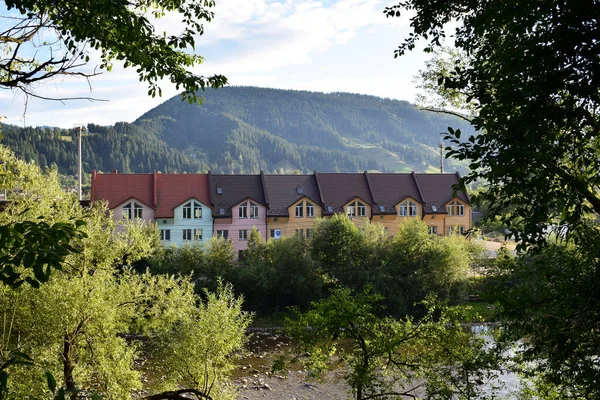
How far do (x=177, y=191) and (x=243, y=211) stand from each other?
556 centimetres

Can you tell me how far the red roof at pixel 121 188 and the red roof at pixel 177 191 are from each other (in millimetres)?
699

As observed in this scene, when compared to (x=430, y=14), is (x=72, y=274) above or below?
below

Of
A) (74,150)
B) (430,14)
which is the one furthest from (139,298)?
(74,150)

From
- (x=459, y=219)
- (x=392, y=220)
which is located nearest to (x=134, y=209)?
(x=392, y=220)

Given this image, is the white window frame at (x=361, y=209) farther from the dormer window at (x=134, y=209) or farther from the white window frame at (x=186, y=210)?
the dormer window at (x=134, y=209)

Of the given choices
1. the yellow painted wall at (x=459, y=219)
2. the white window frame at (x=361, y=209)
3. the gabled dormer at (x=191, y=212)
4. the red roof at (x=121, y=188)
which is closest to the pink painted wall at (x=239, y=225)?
the gabled dormer at (x=191, y=212)

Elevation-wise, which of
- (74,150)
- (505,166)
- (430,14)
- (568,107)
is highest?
(74,150)

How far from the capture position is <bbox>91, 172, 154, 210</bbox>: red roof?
142ft

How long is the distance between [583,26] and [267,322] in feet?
96.1

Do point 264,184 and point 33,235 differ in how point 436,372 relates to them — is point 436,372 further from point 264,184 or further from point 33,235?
point 264,184

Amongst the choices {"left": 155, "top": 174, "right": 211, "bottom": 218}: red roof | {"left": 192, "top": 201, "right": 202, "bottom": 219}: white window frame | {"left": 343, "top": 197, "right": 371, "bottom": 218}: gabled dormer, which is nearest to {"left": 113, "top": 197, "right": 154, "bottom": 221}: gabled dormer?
{"left": 155, "top": 174, "right": 211, "bottom": 218}: red roof

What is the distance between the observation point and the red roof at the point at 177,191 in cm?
4399

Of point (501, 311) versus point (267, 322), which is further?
point (267, 322)

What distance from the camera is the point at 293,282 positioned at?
111 ft
